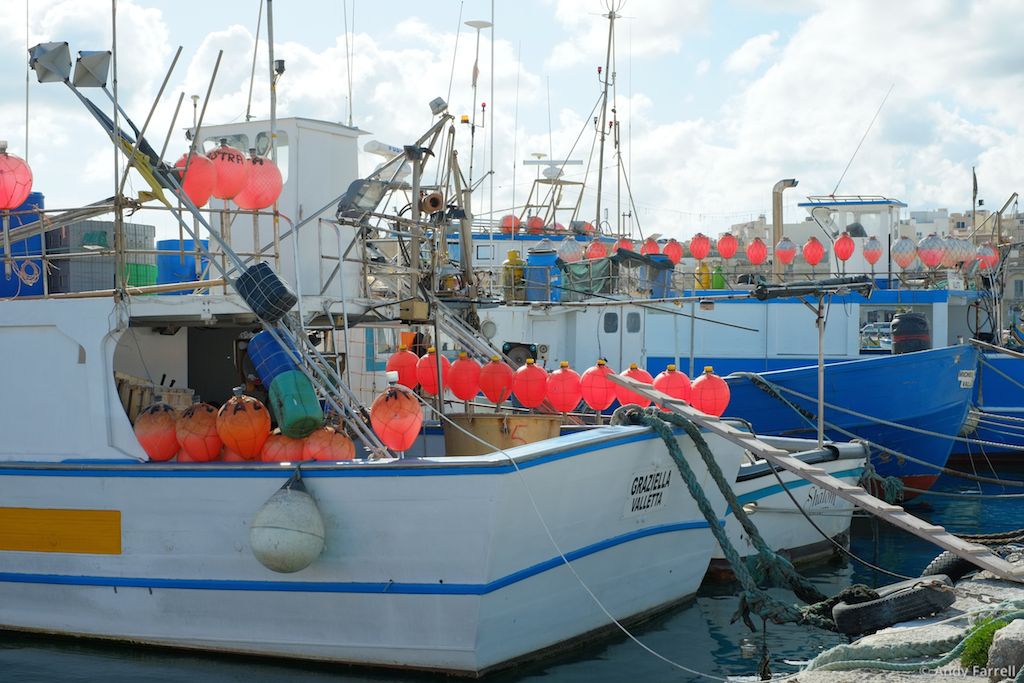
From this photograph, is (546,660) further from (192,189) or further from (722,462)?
(192,189)

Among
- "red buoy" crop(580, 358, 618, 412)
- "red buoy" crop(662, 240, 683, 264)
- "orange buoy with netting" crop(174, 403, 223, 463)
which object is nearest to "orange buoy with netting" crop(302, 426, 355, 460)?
"orange buoy with netting" crop(174, 403, 223, 463)

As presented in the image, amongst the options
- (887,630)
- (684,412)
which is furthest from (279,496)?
(887,630)

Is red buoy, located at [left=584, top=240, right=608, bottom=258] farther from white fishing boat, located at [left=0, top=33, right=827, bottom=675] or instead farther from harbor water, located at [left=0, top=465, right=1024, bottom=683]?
white fishing boat, located at [left=0, top=33, right=827, bottom=675]

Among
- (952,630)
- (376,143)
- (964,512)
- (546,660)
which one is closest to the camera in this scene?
(952,630)

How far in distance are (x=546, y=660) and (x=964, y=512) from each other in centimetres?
1001

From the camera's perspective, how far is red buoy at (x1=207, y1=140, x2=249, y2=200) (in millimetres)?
8695

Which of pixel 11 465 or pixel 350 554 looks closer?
pixel 350 554

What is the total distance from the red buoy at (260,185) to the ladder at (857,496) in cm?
359

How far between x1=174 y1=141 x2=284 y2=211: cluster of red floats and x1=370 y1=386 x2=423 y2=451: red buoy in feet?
6.62

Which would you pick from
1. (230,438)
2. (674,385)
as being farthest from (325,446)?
(674,385)

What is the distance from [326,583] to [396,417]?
4.36ft

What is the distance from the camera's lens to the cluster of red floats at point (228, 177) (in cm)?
868

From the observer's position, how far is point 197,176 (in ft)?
28.6

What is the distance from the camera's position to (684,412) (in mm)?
9375
